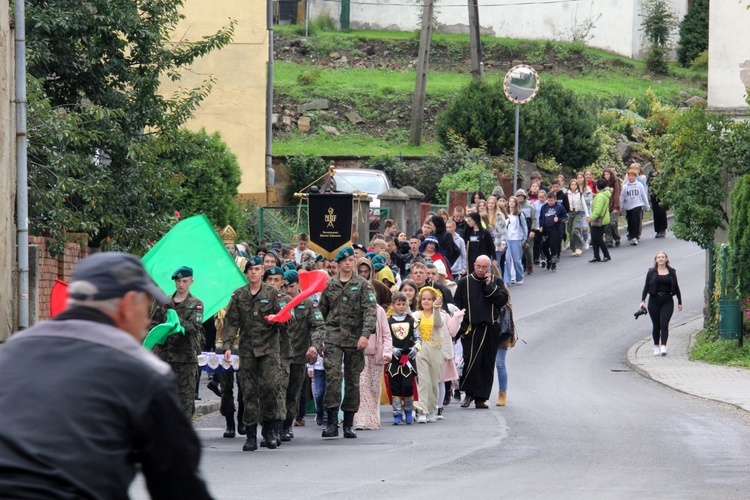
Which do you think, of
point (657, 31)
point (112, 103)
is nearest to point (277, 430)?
point (112, 103)

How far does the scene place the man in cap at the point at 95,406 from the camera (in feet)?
11.8

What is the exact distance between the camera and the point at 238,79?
112 ft

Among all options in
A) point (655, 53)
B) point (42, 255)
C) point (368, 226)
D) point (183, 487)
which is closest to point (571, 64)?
point (655, 53)

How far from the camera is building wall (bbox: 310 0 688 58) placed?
54625mm

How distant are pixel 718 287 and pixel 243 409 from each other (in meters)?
12.2

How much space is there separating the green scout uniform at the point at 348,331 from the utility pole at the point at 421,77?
28.7m

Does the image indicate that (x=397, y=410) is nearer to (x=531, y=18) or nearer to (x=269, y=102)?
(x=269, y=102)

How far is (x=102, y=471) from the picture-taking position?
3.69 meters

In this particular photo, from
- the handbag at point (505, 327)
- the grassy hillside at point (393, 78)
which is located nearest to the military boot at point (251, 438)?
the handbag at point (505, 327)

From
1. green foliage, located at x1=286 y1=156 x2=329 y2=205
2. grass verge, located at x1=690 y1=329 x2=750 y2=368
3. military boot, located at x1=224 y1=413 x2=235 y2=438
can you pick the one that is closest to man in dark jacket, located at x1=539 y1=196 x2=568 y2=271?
grass verge, located at x1=690 y1=329 x2=750 y2=368

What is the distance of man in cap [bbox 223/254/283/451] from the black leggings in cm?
1002

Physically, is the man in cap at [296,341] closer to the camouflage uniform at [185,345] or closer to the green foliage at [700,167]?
the camouflage uniform at [185,345]

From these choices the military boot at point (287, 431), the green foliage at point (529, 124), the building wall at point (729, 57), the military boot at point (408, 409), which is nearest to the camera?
the military boot at point (287, 431)

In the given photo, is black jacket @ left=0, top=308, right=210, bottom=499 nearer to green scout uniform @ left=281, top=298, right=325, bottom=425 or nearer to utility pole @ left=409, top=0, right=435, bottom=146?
green scout uniform @ left=281, top=298, right=325, bottom=425
